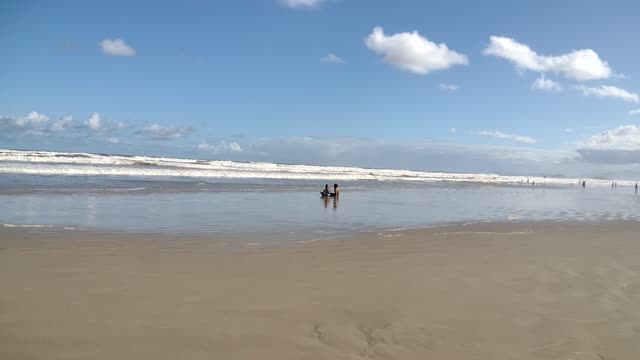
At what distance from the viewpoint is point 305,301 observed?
589 centimetres

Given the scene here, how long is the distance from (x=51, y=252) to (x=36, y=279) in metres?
2.03

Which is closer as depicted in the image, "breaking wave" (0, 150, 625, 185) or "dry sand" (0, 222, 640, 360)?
"dry sand" (0, 222, 640, 360)

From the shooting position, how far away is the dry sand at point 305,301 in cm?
450

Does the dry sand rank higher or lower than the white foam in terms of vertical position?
lower

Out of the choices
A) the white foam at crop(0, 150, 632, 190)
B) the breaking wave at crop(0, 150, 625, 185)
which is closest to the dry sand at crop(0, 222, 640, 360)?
the breaking wave at crop(0, 150, 625, 185)

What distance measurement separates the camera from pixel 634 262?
357 inches

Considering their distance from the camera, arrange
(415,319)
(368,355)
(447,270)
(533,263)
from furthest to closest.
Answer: (533,263), (447,270), (415,319), (368,355)

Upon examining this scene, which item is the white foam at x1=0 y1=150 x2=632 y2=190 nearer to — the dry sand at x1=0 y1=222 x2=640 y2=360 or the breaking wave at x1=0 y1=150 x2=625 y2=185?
the breaking wave at x1=0 y1=150 x2=625 y2=185

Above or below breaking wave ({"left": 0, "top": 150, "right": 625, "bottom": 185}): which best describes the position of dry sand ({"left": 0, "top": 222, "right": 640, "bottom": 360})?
below

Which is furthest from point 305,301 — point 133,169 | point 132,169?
point 133,169

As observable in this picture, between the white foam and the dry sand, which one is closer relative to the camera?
the dry sand

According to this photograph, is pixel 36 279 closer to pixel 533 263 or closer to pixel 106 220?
pixel 106 220

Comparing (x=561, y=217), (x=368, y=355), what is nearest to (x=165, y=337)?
(x=368, y=355)

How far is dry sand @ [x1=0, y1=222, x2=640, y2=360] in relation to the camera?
4.50m
